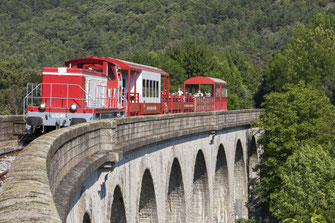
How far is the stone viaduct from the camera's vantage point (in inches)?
208

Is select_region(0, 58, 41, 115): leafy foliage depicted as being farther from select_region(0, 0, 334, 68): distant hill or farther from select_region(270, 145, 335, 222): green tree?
select_region(0, 0, 334, 68): distant hill

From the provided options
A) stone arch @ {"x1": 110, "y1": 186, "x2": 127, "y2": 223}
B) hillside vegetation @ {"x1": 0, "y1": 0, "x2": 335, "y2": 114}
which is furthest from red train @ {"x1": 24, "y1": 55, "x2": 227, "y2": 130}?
hillside vegetation @ {"x1": 0, "y1": 0, "x2": 335, "y2": 114}

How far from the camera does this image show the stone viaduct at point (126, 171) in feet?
17.3

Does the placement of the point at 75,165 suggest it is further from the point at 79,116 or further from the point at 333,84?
the point at 333,84

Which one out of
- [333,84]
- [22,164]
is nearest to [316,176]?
[22,164]

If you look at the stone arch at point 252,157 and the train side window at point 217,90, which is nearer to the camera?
the train side window at point 217,90

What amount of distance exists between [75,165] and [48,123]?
6.26 m

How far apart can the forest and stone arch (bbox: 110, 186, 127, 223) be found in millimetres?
5565

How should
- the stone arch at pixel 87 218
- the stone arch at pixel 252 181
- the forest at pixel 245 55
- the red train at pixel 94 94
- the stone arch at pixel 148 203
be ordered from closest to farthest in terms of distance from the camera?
the stone arch at pixel 87 218
the red train at pixel 94 94
the stone arch at pixel 148 203
the forest at pixel 245 55
the stone arch at pixel 252 181

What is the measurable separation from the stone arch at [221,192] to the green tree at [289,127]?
8.49ft

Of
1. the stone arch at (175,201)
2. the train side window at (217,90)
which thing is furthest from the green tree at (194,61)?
the stone arch at (175,201)

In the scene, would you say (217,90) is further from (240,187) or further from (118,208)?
(118,208)

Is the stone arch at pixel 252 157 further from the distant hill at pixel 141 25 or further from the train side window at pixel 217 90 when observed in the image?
the distant hill at pixel 141 25

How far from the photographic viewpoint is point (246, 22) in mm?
177250
